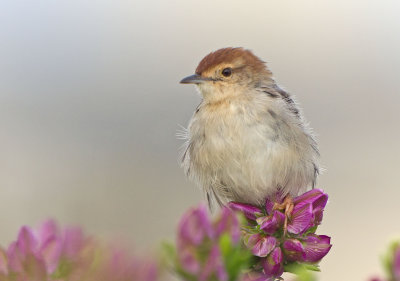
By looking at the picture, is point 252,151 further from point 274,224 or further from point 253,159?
point 274,224

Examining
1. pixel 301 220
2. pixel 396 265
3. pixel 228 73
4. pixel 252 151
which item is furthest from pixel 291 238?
pixel 228 73

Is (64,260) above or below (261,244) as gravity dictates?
above

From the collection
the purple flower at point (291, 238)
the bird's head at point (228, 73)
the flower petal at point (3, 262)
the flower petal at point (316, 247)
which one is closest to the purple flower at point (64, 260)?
the flower petal at point (3, 262)

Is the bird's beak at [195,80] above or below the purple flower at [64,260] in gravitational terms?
above

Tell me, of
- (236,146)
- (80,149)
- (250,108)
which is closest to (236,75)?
(250,108)

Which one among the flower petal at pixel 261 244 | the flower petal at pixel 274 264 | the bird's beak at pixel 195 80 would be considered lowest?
the flower petal at pixel 274 264

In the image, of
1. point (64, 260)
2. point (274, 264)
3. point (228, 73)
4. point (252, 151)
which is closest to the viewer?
point (64, 260)

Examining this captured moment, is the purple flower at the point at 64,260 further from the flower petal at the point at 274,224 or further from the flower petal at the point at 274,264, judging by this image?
the flower petal at the point at 274,224
